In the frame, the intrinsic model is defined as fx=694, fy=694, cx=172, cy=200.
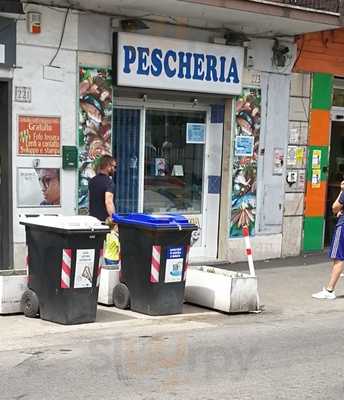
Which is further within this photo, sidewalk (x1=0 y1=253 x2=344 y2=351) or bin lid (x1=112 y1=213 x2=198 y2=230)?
bin lid (x1=112 y1=213 x2=198 y2=230)

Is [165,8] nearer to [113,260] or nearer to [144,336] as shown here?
[113,260]

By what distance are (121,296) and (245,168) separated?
4.49 meters

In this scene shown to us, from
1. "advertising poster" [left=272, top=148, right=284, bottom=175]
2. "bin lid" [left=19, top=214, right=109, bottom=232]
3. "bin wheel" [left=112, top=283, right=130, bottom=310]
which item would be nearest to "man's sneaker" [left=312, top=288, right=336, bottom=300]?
"bin wheel" [left=112, top=283, right=130, bottom=310]

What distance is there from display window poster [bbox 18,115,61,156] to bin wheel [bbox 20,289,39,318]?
2558 mm

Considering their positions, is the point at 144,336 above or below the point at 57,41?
below

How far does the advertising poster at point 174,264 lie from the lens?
7.63 meters

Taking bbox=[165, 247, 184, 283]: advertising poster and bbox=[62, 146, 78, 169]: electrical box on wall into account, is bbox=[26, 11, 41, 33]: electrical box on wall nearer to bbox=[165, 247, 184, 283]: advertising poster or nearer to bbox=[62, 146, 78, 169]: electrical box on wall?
bbox=[62, 146, 78, 169]: electrical box on wall

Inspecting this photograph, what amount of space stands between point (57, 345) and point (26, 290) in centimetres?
125

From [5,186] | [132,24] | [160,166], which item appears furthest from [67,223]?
[160,166]

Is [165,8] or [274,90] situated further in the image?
[274,90]

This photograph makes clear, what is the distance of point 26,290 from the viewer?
754 centimetres

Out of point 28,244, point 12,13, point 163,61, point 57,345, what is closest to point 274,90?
point 163,61

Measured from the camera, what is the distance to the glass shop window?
11.2 m

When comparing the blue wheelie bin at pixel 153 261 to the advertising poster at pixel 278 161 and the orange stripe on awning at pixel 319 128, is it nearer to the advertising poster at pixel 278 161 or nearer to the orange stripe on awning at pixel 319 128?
the advertising poster at pixel 278 161
